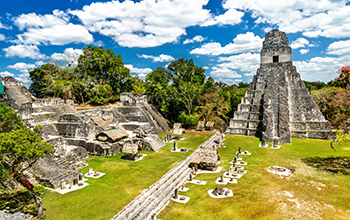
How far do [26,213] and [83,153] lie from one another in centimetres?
637

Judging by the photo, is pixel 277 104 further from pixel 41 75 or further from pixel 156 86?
pixel 41 75

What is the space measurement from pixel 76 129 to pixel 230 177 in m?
13.0

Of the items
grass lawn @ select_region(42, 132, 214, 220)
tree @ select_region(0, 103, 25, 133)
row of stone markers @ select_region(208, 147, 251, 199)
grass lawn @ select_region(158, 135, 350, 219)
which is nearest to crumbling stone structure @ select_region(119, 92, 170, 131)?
grass lawn @ select_region(42, 132, 214, 220)

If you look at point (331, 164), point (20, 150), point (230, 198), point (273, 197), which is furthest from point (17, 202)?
point (331, 164)

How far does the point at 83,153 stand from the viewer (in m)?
14.1

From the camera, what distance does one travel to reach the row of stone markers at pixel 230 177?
9.59m

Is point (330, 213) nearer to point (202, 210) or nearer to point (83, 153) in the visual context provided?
point (202, 210)

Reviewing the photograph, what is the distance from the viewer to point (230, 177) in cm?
1163

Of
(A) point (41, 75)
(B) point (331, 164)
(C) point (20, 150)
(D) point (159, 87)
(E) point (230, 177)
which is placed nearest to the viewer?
(C) point (20, 150)

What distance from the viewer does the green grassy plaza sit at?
8078 millimetres

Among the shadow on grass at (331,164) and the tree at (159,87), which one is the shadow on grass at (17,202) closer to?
the shadow on grass at (331,164)

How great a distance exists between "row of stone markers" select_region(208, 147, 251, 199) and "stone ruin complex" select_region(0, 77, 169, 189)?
6.74m

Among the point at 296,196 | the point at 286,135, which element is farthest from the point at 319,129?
the point at 296,196

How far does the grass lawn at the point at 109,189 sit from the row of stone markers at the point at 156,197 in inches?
20.6
